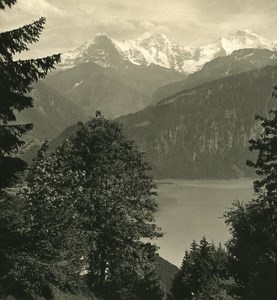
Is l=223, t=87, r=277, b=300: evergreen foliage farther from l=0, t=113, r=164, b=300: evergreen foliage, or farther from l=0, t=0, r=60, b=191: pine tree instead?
l=0, t=0, r=60, b=191: pine tree

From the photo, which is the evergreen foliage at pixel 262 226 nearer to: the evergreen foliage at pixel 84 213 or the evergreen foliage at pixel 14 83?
the evergreen foliage at pixel 84 213

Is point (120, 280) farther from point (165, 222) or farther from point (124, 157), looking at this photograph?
point (165, 222)

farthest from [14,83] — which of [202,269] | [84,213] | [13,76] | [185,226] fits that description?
[185,226]

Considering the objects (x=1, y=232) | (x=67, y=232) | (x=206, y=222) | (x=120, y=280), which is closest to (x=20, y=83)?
(x=1, y=232)

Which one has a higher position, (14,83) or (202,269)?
(202,269)

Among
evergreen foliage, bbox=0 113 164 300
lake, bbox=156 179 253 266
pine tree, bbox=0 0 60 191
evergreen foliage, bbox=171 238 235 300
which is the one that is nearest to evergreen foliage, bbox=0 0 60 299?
pine tree, bbox=0 0 60 191

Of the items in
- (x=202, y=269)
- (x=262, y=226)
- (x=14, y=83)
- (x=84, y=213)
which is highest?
(x=202, y=269)

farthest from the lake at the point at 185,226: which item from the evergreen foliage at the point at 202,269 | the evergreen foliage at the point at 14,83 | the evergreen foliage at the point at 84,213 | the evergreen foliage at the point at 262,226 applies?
the evergreen foliage at the point at 14,83

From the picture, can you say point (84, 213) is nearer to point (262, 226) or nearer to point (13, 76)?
point (262, 226)
